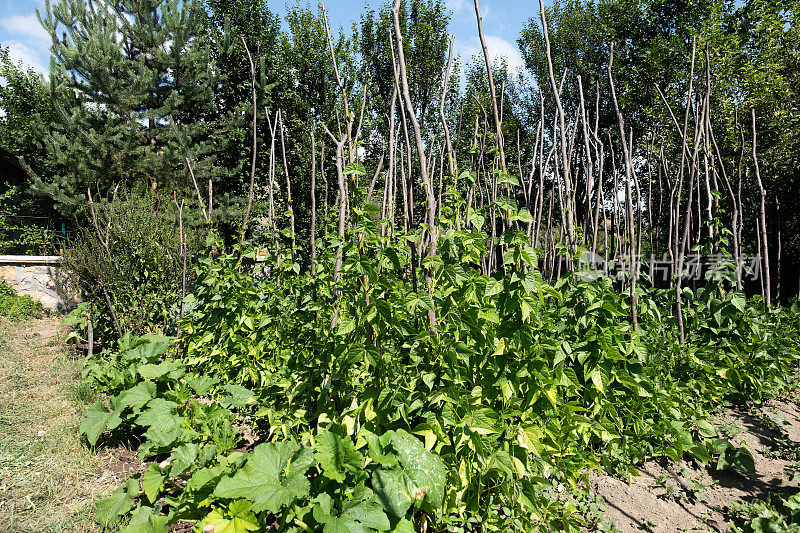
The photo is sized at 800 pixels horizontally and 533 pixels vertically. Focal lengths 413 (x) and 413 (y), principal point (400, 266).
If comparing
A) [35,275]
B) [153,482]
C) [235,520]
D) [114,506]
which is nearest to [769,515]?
[235,520]

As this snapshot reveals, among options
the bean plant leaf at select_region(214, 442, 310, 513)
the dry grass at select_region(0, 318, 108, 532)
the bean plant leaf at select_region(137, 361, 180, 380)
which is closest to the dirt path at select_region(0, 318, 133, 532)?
the dry grass at select_region(0, 318, 108, 532)

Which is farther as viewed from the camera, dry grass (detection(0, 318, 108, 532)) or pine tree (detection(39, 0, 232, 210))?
A: pine tree (detection(39, 0, 232, 210))

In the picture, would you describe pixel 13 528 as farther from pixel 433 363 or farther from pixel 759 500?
pixel 759 500

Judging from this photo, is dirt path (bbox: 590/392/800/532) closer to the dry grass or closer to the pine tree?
the dry grass

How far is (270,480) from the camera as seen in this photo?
166cm

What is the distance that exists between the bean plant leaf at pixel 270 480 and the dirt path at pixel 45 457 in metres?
1.10

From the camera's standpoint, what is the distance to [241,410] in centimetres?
335

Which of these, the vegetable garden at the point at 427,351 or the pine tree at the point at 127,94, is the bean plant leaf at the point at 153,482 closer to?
the vegetable garden at the point at 427,351

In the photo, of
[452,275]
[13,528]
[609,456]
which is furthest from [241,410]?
[609,456]

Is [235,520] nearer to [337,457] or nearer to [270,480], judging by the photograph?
[270,480]

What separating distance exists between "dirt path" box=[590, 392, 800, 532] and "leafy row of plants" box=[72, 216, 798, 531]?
4.2 inches

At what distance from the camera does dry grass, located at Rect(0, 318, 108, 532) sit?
7.07 feet

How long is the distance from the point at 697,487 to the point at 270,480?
7.85ft

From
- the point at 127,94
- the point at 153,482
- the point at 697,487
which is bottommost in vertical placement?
the point at 697,487
